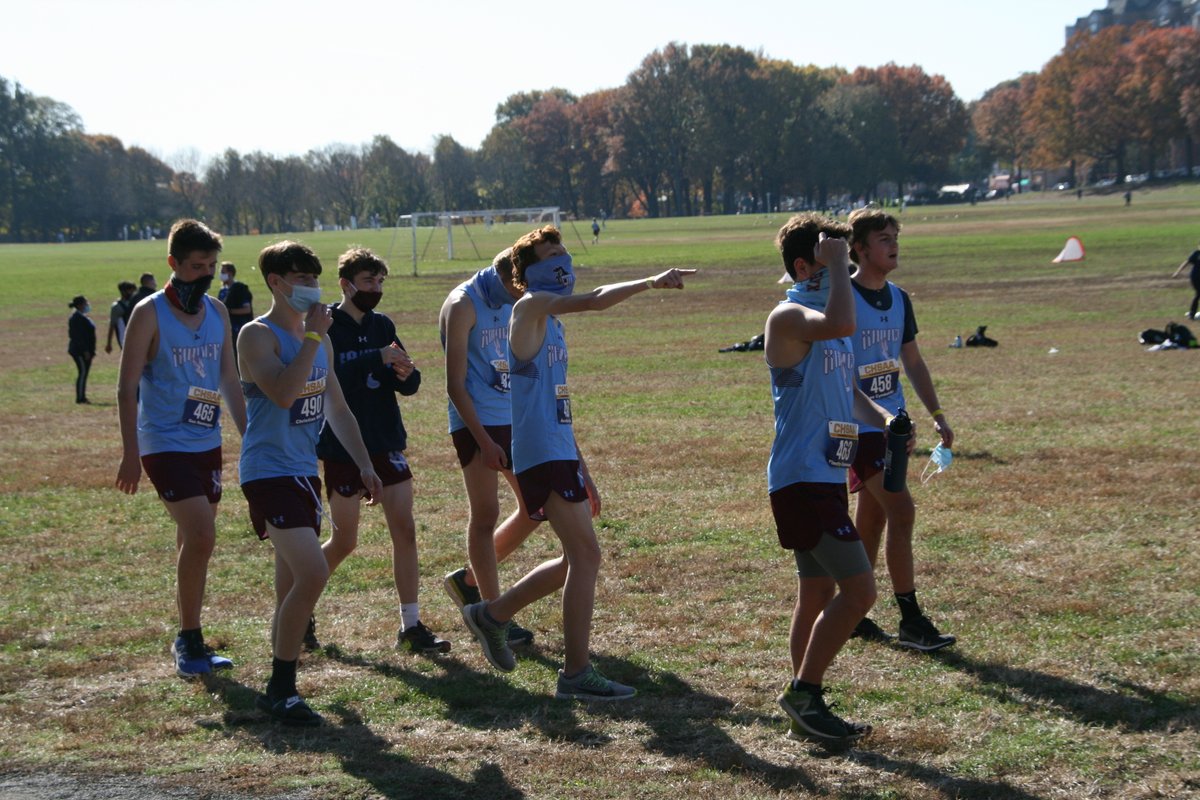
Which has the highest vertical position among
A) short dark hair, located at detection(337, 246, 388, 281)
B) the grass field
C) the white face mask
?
short dark hair, located at detection(337, 246, 388, 281)

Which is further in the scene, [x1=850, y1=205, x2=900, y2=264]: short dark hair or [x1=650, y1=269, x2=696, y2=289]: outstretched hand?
[x1=850, y1=205, x2=900, y2=264]: short dark hair

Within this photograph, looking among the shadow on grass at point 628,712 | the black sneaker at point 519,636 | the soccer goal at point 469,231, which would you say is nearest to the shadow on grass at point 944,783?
the shadow on grass at point 628,712

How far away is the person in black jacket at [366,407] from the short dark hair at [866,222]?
2.27 metres

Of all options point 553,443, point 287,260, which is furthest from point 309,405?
point 553,443

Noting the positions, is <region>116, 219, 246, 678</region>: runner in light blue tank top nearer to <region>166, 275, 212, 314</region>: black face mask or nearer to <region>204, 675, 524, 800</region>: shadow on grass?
<region>166, 275, 212, 314</region>: black face mask

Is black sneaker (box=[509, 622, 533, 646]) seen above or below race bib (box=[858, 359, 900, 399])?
below

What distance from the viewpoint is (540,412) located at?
5.56 metres

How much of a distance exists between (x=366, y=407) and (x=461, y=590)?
1.11m

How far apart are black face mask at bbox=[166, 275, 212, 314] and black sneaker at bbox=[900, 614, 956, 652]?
383cm

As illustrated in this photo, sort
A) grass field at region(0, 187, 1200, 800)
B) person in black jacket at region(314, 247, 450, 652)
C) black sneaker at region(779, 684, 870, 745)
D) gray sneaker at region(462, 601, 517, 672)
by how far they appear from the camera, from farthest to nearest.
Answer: person in black jacket at region(314, 247, 450, 652) → gray sneaker at region(462, 601, 517, 672) → black sneaker at region(779, 684, 870, 745) → grass field at region(0, 187, 1200, 800)

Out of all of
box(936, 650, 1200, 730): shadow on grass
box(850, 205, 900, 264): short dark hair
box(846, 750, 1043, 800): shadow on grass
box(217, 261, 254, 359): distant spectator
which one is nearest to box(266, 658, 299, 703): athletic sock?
box(846, 750, 1043, 800): shadow on grass

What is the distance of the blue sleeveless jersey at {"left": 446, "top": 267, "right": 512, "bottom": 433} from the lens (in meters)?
6.43

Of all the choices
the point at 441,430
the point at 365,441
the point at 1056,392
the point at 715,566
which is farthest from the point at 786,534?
the point at 1056,392

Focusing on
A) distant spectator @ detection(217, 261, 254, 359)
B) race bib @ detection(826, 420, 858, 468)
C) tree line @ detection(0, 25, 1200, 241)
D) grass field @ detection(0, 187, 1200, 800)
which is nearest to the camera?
grass field @ detection(0, 187, 1200, 800)
